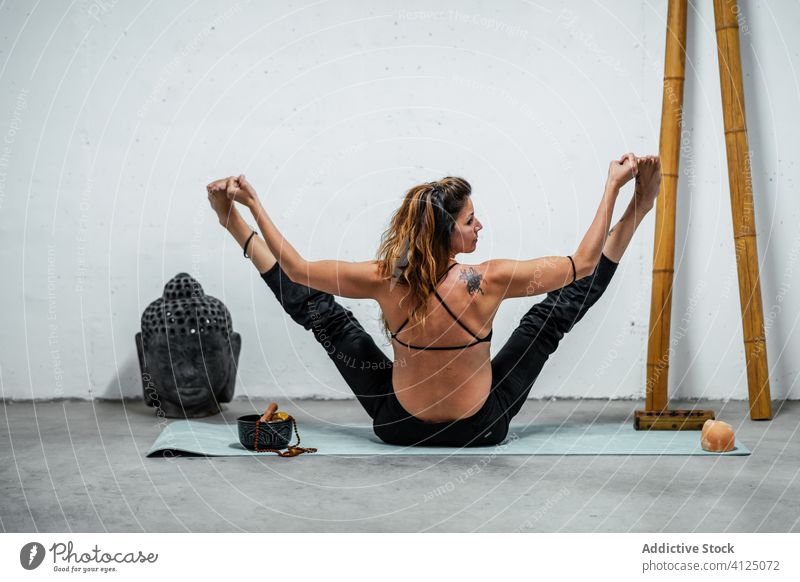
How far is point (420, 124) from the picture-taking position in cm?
381

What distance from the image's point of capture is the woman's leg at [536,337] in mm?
2938

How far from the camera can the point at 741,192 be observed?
11.6ft

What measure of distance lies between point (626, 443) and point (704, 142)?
143 cm

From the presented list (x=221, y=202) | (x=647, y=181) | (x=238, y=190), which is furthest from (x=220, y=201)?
(x=647, y=181)

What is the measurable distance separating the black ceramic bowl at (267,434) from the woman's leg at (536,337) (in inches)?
25.7

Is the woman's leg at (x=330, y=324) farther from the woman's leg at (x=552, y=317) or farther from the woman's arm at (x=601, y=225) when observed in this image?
the woman's arm at (x=601, y=225)

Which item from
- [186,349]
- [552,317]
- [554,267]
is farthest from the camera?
[186,349]

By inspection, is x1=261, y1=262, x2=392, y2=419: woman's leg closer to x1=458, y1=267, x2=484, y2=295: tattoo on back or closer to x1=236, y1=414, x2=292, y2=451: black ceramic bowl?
x1=236, y1=414, x2=292, y2=451: black ceramic bowl

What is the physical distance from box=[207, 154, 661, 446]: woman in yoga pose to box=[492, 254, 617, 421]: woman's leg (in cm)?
1

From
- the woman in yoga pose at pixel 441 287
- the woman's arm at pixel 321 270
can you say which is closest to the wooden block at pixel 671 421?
the woman in yoga pose at pixel 441 287

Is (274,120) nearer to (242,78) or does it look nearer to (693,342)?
(242,78)

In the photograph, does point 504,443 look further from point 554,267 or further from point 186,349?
point 186,349

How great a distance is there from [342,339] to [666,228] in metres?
1.33

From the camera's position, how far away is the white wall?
147 inches
